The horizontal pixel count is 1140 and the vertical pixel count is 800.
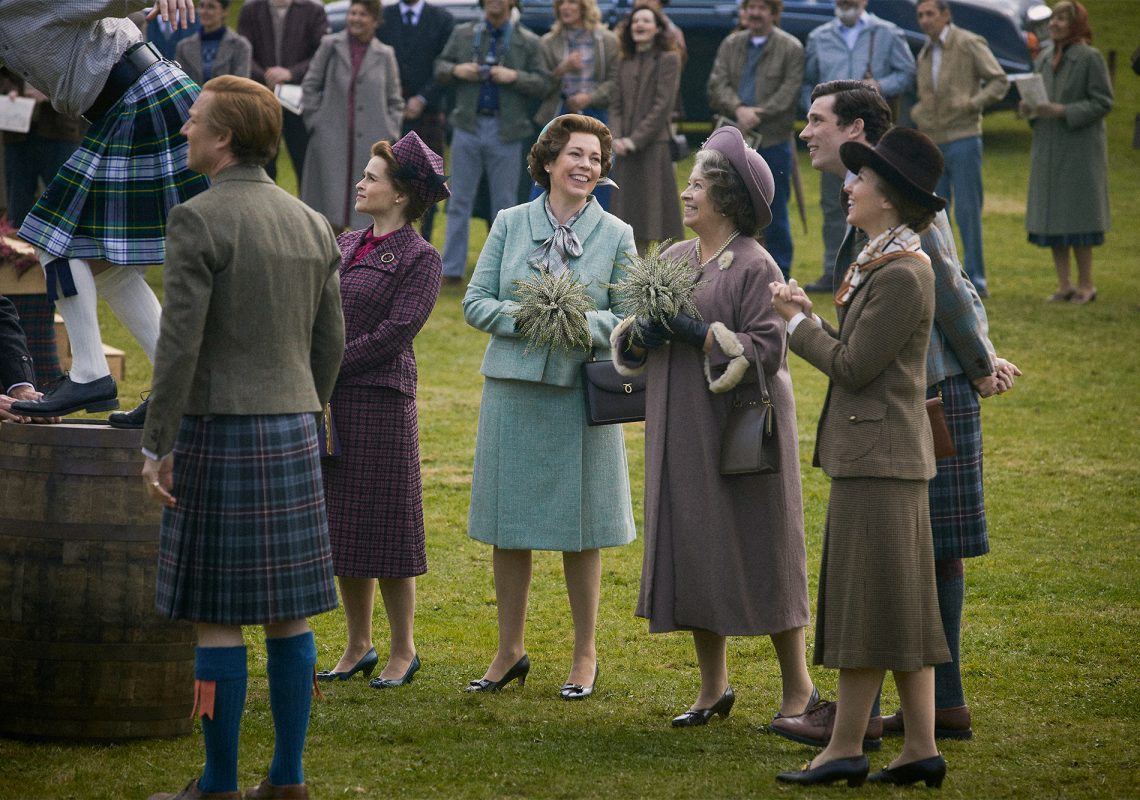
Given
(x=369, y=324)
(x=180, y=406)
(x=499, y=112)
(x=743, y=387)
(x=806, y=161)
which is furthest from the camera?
(x=806, y=161)

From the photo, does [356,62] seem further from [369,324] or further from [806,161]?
[806,161]

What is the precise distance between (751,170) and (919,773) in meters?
1.95

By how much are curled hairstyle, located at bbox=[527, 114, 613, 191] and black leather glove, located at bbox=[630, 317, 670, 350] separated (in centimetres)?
88

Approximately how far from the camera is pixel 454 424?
962 cm

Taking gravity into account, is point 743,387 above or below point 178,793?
above

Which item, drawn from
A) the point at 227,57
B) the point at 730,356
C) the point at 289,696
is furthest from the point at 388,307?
the point at 227,57

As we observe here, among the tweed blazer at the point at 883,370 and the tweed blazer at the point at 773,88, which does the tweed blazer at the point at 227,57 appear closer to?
the tweed blazer at the point at 773,88

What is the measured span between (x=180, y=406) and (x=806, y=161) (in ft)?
59.2

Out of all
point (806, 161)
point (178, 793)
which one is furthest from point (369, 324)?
point (806, 161)

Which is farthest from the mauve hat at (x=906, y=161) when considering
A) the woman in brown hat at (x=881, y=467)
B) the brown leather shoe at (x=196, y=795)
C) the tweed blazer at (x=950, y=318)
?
the brown leather shoe at (x=196, y=795)

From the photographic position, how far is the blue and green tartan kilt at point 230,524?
13.6ft

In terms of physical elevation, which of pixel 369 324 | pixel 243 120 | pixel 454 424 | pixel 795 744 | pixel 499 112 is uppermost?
pixel 499 112

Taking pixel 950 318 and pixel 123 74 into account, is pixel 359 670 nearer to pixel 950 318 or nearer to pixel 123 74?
pixel 123 74

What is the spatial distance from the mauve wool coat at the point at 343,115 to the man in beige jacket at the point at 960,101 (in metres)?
4.48
